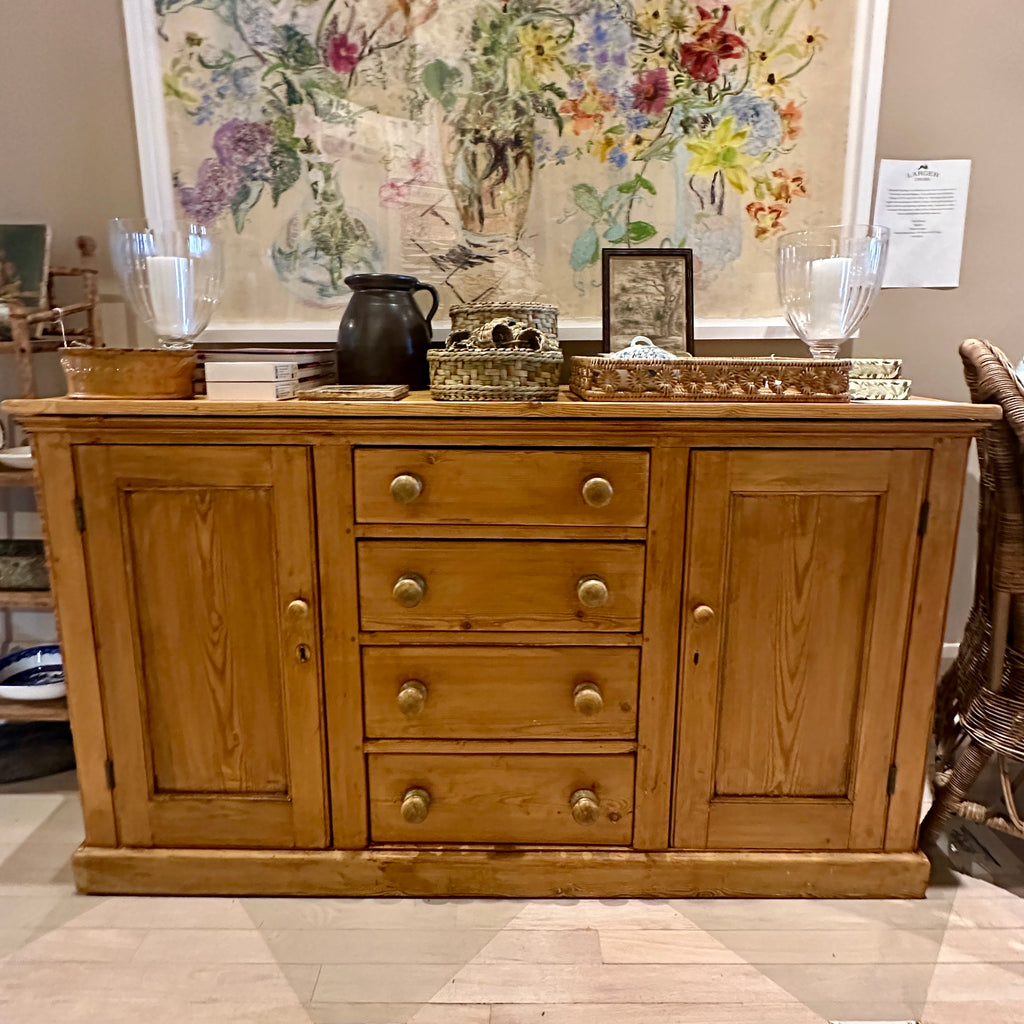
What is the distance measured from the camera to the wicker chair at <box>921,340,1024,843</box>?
1.28 m

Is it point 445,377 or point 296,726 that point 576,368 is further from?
point 296,726

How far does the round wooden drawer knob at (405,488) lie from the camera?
1.20 meters

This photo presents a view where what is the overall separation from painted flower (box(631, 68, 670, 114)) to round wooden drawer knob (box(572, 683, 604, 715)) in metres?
1.22

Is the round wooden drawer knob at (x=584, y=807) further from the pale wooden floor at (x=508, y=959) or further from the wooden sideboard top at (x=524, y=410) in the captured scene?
the wooden sideboard top at (x=524, y=410)

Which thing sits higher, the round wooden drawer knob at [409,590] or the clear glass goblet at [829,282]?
the clear glass goblet at [829,282]

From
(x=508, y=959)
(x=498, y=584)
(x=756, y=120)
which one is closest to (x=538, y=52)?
(x=756, y=120)

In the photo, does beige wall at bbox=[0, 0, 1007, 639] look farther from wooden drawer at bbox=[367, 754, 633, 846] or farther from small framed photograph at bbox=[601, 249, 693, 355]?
wooden drawer at bbox=[367, 754, 633, 846]

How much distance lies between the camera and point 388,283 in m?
1.42

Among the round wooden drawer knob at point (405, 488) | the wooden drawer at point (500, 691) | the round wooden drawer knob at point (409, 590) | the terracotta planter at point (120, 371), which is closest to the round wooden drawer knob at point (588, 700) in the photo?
the wooden drawer at point (500, 691)

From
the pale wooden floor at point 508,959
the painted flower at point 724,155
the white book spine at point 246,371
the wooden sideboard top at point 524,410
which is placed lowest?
the pale wooden floor at point 508,959

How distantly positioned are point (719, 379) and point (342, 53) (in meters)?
1.07

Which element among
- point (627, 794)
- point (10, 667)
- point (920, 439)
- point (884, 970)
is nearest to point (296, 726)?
point (627, 794)

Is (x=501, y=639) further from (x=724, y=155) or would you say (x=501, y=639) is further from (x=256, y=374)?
(x=724, y=155)

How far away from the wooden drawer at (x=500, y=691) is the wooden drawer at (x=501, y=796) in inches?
2.1
